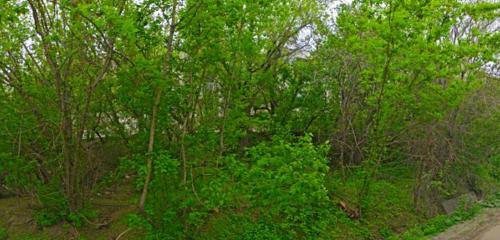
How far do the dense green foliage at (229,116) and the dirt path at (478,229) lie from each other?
43 centimetres

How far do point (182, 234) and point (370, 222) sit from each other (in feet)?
15.4

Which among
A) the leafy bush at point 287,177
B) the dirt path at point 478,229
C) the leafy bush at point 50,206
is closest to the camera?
the leafy bush at point 287,177

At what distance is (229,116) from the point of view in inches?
314

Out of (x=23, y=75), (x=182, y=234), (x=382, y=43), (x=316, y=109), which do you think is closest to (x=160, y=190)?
(x=182, y=234)

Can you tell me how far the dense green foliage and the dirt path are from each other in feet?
1.40

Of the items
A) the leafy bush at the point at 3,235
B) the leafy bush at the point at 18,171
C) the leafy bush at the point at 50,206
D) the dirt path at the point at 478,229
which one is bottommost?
the dirt path at the point at 478,229

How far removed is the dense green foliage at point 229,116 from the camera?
691cm

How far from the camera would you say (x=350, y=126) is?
1112 cm

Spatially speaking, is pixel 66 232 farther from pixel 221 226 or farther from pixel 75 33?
pixel 75 33

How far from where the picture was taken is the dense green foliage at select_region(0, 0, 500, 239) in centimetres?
691

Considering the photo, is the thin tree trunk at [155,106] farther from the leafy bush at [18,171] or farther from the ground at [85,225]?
the leafy bush at [18,171]

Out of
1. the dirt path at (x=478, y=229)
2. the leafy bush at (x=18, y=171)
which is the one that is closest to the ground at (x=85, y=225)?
the leafy bush at (x=18, y=171)

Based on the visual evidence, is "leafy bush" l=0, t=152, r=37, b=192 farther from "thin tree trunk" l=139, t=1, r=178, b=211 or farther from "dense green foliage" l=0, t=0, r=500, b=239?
"thin tree trunk" l=139, t=1, r=178, b=211

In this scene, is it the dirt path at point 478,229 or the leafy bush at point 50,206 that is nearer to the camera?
the leafy bush at point 50,206
